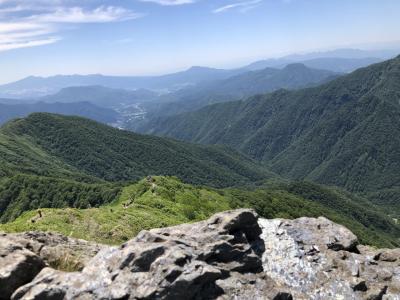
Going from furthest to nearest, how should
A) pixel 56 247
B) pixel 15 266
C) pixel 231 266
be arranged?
pixel 56 247 → pixel 231 266 → pixel 15 266

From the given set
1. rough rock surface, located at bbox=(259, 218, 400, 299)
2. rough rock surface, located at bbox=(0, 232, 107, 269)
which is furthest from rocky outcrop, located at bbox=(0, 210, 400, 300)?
rough rock surface, located at bbox=(0, 232, 107, 269)

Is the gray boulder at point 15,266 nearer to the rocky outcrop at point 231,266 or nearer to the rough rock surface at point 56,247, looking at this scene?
the rocky outcrop at point 231,266

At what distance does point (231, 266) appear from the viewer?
24562mm

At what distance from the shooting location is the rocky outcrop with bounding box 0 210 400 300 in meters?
20.4

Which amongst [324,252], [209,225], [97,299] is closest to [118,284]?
[97,299]

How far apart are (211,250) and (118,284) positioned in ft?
21.1

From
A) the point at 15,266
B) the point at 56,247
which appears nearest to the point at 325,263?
the point at 56,247

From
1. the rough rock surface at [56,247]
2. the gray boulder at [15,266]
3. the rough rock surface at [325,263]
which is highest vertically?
the gray boulder at [15,266]

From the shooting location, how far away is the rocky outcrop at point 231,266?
20406 millimetres

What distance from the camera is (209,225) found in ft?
92.5

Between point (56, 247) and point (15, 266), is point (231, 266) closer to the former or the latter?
point (56, 247)

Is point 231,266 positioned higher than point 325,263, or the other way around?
point 231,266

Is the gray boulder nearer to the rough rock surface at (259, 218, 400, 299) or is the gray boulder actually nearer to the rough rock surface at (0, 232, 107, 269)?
the rough rock surface at (0, 232, 107, 269)

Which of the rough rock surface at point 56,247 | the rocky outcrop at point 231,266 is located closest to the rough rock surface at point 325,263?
the rocky outcrop at point 231,266
